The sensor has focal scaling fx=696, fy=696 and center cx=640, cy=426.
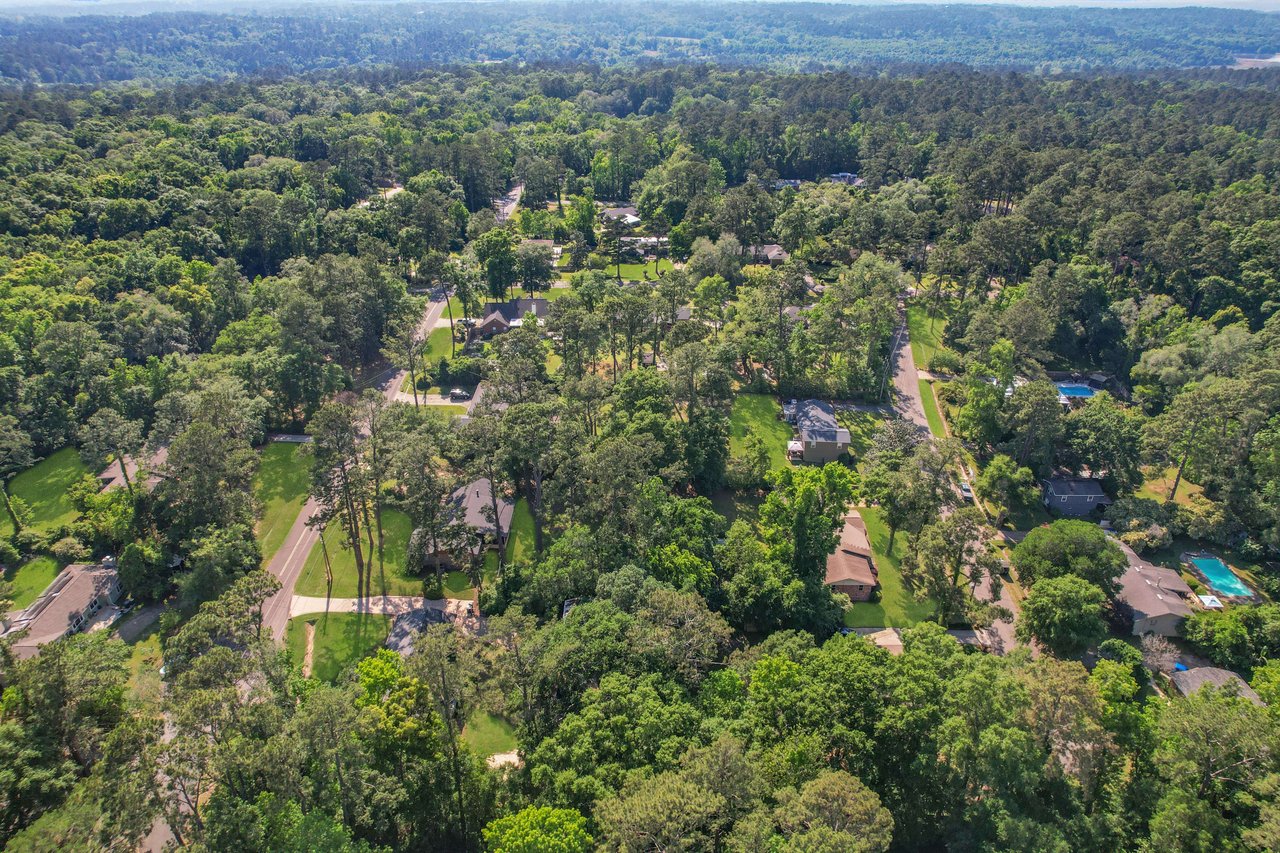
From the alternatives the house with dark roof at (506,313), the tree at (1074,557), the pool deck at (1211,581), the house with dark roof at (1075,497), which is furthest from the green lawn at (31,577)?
the pool deck at (1211,581)

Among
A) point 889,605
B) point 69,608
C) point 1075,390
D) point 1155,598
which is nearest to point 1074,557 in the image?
point 1155,598

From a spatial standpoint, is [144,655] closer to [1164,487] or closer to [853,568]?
[853,568]

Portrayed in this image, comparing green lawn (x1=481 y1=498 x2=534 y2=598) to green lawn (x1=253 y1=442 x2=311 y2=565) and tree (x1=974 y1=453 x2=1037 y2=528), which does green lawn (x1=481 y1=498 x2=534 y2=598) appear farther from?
tree (x1=974 y1=453 x2=1037 y2=528)

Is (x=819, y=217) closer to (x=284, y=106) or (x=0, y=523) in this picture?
(x=0, y=523)

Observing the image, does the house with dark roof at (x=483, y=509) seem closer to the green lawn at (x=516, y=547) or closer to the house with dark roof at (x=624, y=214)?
the green lawn at (x=516, y=547)

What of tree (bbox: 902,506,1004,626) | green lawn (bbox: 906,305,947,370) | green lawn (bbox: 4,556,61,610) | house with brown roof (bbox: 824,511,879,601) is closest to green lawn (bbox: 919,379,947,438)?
green lawn (bbox: 906,305,947,370)

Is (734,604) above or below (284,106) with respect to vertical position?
below

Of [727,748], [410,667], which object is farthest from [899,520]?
[410,667]
